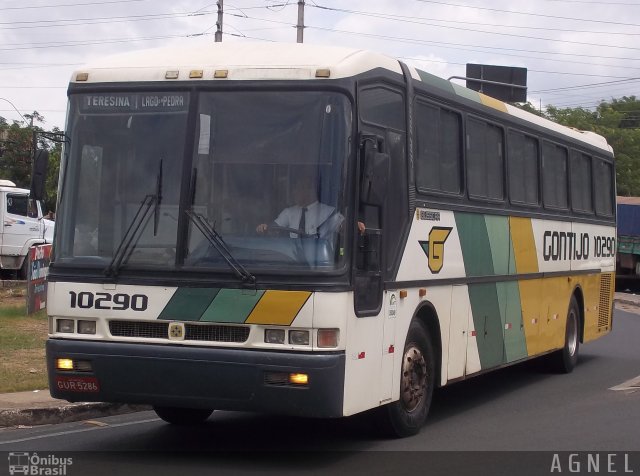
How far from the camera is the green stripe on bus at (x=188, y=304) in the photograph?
27.8 ft

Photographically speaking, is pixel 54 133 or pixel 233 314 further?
pixel 54 133

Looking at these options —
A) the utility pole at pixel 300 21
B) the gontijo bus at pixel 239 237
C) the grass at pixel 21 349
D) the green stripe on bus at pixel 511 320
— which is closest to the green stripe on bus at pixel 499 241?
the green stripe on bus at pixel 511 320

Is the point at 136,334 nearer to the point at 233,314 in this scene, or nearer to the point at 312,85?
the point at 233,314

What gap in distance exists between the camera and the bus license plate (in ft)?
28.5

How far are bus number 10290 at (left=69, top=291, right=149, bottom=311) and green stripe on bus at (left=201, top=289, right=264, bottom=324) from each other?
57 centimetres

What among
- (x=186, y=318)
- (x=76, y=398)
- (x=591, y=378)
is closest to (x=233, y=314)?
(x=186, y=318)

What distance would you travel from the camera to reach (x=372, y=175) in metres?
8.62

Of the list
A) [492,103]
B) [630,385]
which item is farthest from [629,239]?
[492,103]

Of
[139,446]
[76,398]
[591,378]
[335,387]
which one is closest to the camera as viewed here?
[335,387]

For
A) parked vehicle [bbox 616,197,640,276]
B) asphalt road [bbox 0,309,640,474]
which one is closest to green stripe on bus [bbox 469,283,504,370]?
asphalt road [bbox 0,309,640,474]

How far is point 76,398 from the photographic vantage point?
8836 millimetres

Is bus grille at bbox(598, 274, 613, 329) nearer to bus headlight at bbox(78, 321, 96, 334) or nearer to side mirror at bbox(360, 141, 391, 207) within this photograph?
side mirror at bbox(360, 141, 391, 207)

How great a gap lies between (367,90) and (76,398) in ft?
11.2

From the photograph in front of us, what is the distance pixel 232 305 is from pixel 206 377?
584 mm
